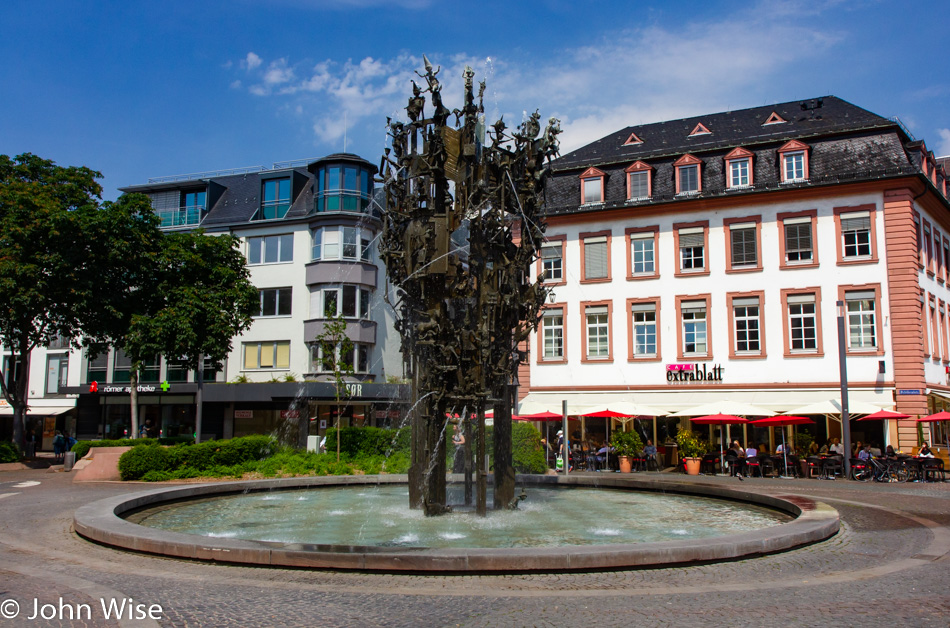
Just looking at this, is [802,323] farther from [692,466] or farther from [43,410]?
[43,410]

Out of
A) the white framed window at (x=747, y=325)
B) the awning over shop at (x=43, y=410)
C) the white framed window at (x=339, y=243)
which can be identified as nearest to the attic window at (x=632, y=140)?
the white framed window at (x=747, y=325)

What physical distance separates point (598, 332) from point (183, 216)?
31176mm

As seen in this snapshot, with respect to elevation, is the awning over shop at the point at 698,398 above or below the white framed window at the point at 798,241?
below

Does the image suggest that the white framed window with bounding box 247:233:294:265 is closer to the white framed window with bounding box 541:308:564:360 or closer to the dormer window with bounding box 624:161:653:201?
the white framed window with bounding box 541:308:564:360

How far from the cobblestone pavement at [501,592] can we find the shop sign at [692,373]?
1016 inches

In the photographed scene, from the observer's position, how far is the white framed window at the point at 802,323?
36.2 m

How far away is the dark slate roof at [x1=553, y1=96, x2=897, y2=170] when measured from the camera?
128 feet

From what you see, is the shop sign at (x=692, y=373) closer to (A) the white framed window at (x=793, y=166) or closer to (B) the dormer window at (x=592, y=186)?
(A) the white framed window at (x=793, y=166)

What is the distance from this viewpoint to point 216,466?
25.9 metres

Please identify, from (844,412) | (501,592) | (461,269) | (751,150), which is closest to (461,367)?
(461,269)

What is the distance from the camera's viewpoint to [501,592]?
873 cm

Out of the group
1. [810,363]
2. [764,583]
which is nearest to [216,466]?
[764,583]

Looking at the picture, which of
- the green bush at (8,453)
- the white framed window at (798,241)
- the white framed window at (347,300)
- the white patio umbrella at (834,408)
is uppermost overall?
the white framed window at (798,241)

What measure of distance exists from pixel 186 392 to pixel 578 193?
2834 centimetres
